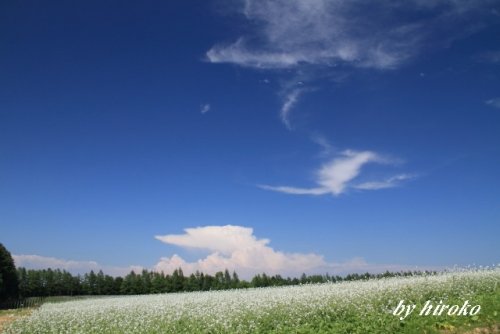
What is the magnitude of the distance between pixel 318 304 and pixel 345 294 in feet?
11.6

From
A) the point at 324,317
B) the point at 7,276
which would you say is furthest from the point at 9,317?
the point at 7,276

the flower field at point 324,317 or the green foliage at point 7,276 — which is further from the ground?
the green foliage at point 7,276

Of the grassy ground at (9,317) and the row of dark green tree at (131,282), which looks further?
the row of dark green tree at (131,282)

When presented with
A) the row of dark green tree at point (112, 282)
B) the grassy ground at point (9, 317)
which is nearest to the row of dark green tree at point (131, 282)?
the row of dark green tree at point (112, 282)

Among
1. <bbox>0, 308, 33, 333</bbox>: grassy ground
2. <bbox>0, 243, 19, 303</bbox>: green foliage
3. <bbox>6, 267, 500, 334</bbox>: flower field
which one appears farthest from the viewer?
<bbox>0, 243, 19, 303</bbox>: green foliage

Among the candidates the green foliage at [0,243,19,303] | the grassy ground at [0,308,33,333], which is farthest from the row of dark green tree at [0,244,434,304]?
the grassy ground at [0,308,33,333]

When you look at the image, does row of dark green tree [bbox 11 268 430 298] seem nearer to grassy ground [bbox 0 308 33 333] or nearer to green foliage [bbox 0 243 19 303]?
green foliage [bbox 0 243 19 303]

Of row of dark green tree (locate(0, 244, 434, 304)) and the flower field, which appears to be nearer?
the flower field

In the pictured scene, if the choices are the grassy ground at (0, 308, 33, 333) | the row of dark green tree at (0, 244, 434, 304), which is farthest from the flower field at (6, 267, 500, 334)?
the row of dark green tree at (0, 244, 434, 304)

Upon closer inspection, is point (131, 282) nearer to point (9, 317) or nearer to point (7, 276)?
point (7, 276)

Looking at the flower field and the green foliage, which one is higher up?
the green foliage

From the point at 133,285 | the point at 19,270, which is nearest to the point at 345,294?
the point at 133,285

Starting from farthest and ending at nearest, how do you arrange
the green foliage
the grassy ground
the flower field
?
the green foliage, the grassy ground, the flower field

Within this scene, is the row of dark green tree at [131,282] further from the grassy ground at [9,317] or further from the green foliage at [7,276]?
the grassy ground at [9,317]
